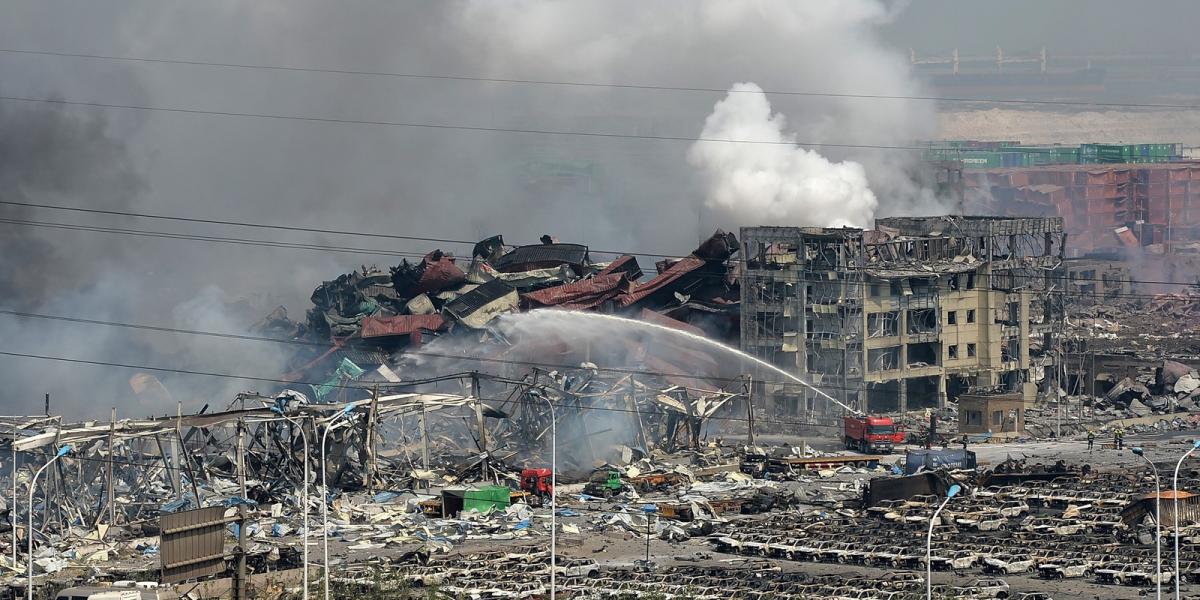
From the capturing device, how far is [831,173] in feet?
263

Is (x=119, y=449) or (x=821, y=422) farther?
(x=821, y=422)

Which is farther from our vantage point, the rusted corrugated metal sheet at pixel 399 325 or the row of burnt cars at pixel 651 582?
the rusted corrugated metal sheet at pixel 399 325

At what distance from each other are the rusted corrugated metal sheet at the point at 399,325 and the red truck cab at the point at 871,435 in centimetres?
1730

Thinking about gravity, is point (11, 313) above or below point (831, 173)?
below

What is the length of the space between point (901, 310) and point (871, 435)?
12102 millimetres

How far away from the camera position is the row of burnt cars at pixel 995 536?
36031 millimetres

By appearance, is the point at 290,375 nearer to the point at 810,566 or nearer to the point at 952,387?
the point at 952,387

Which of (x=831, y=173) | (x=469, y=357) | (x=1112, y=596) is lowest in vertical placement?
(x=1112, y=596)

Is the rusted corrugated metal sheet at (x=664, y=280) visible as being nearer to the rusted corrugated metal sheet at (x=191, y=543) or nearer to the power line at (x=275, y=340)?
the power line at (x=275, y=340)

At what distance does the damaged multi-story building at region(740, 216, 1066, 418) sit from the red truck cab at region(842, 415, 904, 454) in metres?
7.25

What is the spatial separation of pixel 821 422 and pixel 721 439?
20.2 ft

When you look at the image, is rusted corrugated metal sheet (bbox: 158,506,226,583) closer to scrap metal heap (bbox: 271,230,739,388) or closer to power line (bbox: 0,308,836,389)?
power line (bbox: 0,308,836,389)

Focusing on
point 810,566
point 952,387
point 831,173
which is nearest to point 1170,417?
point 952,387

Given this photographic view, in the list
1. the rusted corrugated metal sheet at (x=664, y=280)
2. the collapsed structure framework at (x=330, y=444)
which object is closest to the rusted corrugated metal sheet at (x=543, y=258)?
the rusted corrugated metal sheet at (x=664, y=280)
